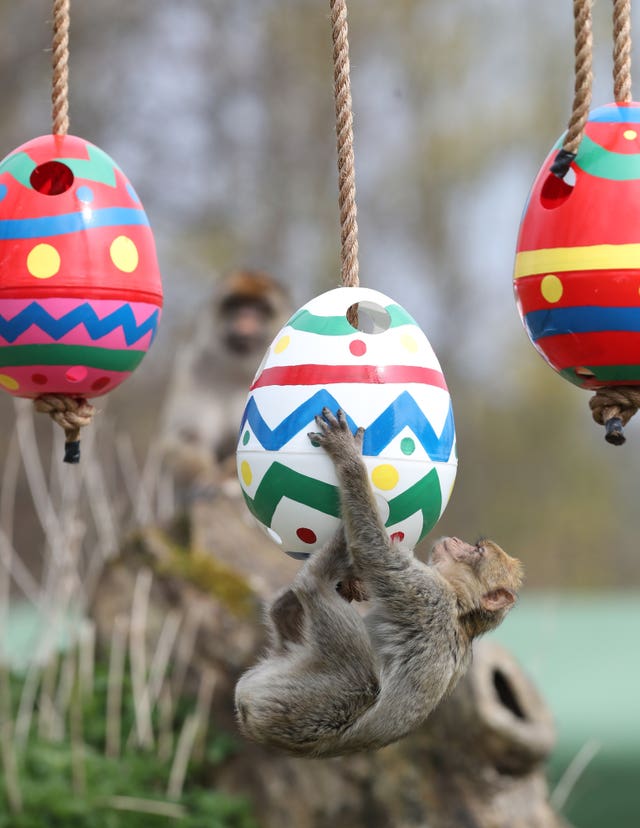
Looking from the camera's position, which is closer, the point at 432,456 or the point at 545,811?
the point at 432,456

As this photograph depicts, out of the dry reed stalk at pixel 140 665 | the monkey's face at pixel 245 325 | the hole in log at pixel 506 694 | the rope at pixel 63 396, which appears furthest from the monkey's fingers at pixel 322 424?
the monkey's face at pixel 245 325

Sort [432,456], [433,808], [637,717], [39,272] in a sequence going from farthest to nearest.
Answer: [637,717] → [433,808] → [39,272] → [432,456]

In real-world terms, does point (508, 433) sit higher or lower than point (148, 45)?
lower

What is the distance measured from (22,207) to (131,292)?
0.31 meters

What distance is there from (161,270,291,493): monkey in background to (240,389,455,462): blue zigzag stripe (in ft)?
22.4

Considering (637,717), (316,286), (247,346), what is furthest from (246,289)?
(316,286)

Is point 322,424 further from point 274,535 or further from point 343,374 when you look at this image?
point 274,535

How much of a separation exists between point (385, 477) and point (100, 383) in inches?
33.2

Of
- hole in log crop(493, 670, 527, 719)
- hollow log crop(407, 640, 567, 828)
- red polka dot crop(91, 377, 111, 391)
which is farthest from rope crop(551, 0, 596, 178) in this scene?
hole in log crop(493, 670, 527, 719)

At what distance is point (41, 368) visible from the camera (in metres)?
2.80

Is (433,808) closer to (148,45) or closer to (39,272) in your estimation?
(39,272)

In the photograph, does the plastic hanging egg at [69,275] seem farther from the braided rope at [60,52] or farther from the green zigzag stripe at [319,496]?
the green zigzag stripe at [319,496]

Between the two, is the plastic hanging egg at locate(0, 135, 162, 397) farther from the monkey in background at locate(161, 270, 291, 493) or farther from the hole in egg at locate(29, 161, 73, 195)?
the monkey in background at locate(161, 270, 291, 493)

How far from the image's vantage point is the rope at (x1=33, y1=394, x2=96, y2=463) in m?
2.90
